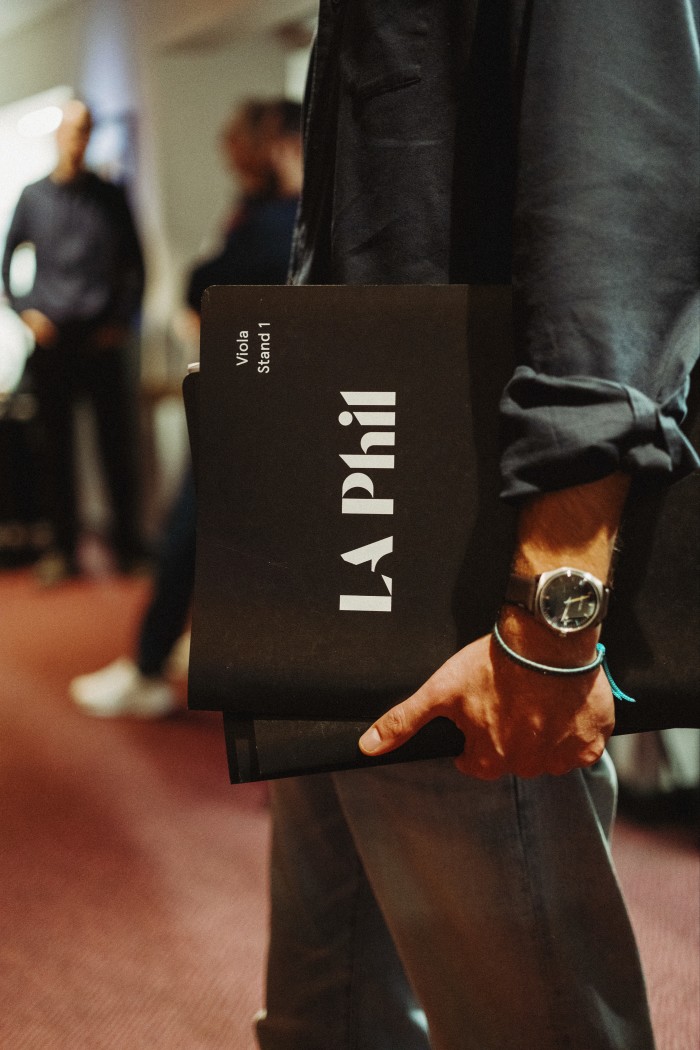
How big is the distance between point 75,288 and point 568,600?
3.71m

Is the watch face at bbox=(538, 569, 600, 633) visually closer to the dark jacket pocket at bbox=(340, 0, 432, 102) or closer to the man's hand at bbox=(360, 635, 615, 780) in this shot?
the man's hand at bbox=(360, 635, 615, 780)

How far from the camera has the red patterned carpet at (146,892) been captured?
1.18 m

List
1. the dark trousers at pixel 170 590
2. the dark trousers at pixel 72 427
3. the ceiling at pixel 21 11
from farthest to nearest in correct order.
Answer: the ceiling at pixel 21 11
the dark trousers at pixel 72 427
the dark trousers at pixel 170 590

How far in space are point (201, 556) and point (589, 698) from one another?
0.77 ft

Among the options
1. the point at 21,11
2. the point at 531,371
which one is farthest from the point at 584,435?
the point at 21,11

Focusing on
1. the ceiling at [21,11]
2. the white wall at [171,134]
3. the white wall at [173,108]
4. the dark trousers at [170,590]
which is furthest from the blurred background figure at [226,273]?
the ceiling at [21,11]

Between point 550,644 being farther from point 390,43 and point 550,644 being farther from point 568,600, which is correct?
point 390,43

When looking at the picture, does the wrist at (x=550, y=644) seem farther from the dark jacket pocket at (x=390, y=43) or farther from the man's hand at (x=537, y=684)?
the dark jacket pocket at (x=390, y=43)

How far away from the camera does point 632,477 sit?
0.49 metres

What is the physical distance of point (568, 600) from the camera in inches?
18.6

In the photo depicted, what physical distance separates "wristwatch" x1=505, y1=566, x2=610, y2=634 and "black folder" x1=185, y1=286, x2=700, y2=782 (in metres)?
0.05

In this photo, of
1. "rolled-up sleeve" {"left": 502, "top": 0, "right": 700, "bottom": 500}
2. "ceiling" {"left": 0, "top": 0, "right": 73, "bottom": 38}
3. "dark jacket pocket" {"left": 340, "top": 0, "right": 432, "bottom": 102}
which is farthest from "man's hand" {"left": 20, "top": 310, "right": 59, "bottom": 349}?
"rolled-up sleeve" {"left": 502, "top": 0, "right": 700, "bottom": 500}

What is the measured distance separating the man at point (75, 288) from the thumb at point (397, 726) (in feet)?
11.6

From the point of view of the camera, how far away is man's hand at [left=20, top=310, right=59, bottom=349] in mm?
3738
